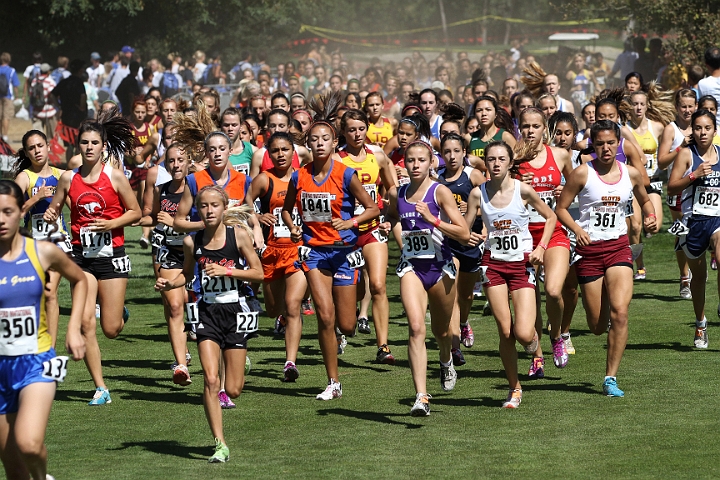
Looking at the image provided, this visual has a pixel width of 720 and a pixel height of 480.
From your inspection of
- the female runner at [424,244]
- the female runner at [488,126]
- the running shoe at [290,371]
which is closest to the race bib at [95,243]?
the running shoe at [290,371]

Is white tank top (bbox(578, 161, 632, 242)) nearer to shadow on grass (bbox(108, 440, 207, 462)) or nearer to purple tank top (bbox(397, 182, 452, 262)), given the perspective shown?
purple tank top (bbox(397, 182, 452, 262))

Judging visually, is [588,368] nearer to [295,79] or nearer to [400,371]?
[400,371]

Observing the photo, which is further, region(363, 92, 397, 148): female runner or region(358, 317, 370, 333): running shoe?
region(363, 92, 397, 148): female runner

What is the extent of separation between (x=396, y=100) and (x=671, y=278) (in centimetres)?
1064

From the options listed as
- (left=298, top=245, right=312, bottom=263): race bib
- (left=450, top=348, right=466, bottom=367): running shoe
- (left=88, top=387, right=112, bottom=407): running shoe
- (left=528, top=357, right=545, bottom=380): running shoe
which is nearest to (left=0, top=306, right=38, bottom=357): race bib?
(left=88, top=387, right=112, bottom=407): running shoe

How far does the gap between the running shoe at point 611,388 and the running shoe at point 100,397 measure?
393cm

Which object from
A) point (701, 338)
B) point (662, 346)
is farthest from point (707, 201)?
point (662, 346)

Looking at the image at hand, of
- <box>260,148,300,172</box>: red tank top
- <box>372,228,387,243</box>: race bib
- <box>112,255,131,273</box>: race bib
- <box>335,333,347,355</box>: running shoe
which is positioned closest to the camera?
<box>112,255,131,273</box>: race bib

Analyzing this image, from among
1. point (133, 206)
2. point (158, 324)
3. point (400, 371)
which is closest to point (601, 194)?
point (400, 371)

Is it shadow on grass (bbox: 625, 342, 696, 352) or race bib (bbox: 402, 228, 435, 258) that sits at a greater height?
race bib (bbox: 402, 228, 435, 258)

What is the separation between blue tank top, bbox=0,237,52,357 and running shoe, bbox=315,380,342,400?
357 centimetres

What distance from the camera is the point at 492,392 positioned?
10.2m

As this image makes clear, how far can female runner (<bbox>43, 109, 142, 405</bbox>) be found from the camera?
10.3 meters

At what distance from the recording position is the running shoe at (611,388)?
977cm
